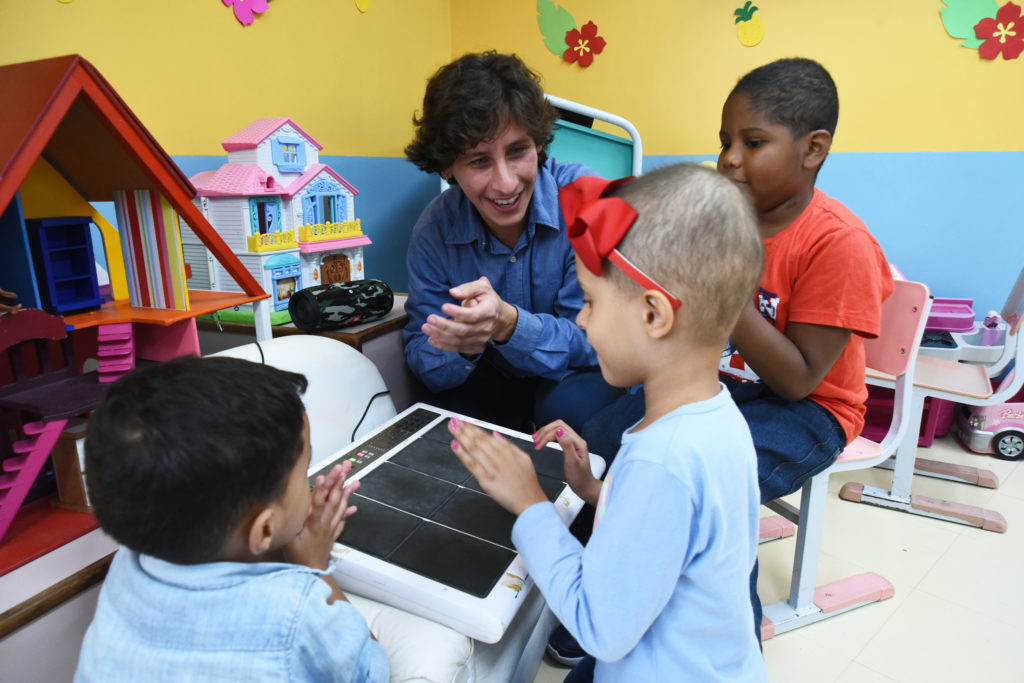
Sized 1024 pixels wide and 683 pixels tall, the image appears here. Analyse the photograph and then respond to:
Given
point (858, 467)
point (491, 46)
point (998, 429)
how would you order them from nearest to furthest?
point (858, 467), point (998, 429), point (491, 46)

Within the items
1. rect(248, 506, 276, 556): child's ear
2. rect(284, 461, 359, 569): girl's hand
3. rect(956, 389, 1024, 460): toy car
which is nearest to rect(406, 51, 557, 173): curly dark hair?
rect(284, 461, 359, 569): girl's hand

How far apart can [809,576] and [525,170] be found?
1061 millimetres

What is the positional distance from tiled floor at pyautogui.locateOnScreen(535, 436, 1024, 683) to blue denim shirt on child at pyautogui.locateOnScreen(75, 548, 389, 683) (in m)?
0.75

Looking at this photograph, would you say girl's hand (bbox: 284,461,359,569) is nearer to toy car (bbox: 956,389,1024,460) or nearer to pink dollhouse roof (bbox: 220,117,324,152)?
pink dollhouse roof (bbox: 220,117,324,152)

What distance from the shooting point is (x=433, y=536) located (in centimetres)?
77

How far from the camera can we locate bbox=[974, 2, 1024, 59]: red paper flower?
1.94 metres

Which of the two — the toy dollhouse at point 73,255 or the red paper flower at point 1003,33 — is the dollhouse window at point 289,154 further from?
the red paper flower at point 1003,33

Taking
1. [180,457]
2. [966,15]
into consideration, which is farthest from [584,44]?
[180,457]

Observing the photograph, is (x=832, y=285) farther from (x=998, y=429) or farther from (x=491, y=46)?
(x=491, y=46)

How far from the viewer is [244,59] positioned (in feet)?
5.23

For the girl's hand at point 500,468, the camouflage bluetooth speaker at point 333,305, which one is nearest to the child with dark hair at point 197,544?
the girl's hand at point 500,468

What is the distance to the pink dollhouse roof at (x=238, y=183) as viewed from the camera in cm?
130

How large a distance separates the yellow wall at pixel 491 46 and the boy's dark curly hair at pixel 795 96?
4.20 ft

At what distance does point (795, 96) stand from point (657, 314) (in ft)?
2.00
